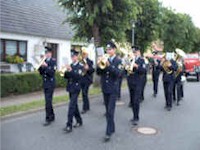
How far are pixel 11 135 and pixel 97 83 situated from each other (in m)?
10.6

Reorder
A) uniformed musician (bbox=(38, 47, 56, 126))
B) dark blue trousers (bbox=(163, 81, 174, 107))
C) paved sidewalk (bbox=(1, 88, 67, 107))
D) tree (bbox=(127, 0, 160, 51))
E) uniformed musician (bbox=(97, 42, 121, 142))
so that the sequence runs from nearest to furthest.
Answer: uniformed musician (bbox=(97, 42, 121, 142))
uniformed musician (bbox=(38, 47, 56, 126))
dark blue trousers (bbox=(163, 81, 174, 107))
paved sidewalk (bbox=(1, 88, 67, 107))
tree (bbox=(127, 0, 160, 51))

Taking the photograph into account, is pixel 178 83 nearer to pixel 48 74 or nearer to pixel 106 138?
pixel 48 74

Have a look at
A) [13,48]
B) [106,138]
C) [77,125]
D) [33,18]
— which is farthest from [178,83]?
[33,18]

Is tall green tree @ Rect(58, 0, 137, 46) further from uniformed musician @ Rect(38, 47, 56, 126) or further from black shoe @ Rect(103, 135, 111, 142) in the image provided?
black shoe @ Rect(103, 135, 111, 142)

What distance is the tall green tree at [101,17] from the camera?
17875 mm

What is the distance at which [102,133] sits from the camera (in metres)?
9.03

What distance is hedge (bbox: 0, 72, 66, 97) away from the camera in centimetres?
1447

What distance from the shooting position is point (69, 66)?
29.5 feet

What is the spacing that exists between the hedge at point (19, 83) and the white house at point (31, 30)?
2.19 meters

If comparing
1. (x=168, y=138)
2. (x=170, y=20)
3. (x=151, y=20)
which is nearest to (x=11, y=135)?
(x=168, y=138)

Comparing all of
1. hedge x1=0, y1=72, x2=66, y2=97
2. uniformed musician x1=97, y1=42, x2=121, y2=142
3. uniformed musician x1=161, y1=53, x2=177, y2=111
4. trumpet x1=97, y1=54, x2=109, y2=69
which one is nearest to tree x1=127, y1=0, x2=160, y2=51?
hedge x1=0, y1=72, x2=66, y2=97

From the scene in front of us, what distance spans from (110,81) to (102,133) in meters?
1.33

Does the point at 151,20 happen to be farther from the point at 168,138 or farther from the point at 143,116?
the point at 168,138

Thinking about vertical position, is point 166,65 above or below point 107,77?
above
